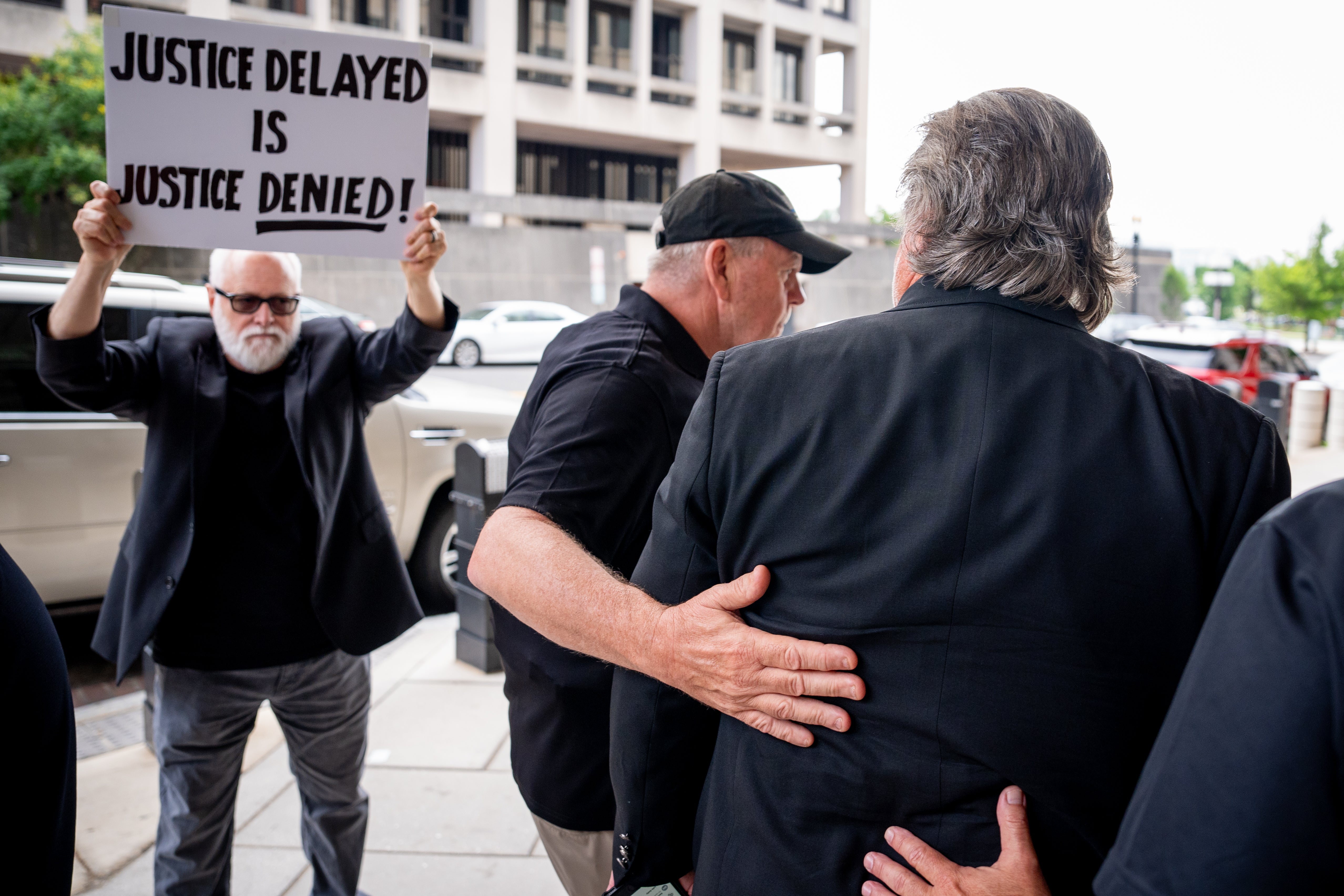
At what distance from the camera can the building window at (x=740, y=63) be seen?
113 ft

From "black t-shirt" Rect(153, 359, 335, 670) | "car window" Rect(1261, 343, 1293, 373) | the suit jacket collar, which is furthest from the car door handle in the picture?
"car window" Rect(1261, 343, 1293, 373)

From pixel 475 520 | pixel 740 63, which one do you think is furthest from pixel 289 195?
pixel 740 63

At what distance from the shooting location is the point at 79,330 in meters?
2.43

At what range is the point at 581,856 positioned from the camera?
1989 mm

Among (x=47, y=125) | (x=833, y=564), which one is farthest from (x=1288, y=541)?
(x=47, y=125)

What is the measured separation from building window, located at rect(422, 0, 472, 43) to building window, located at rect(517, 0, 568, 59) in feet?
5.68

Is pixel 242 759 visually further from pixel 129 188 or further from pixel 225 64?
pixel 225 64

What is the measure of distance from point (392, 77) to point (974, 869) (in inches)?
86.4

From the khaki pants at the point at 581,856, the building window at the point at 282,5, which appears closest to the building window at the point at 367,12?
the building window at the point at 282,5

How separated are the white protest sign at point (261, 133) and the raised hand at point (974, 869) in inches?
74.4

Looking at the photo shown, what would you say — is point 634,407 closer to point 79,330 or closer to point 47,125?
point 79,330

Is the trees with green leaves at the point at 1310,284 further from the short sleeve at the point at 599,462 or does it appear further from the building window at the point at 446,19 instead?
the short sleeve at the point at 599,462

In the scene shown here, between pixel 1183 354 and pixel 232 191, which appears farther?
pixel 1183 354

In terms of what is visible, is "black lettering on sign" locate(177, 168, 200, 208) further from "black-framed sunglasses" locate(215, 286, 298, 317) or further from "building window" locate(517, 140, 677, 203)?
"building window" locate(517, 140, 677, 203)
